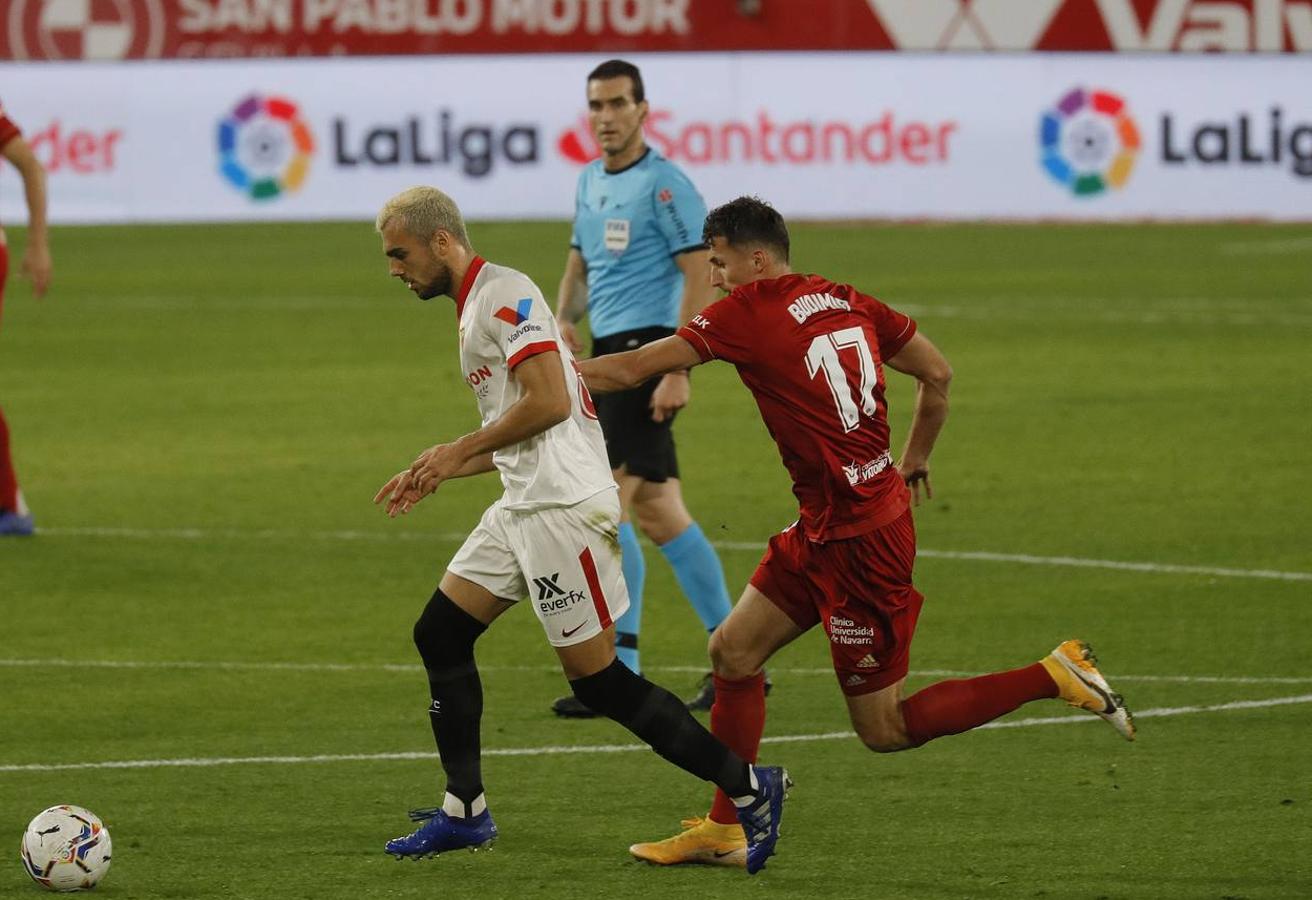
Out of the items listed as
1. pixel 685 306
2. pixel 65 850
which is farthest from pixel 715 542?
pixel 65 850

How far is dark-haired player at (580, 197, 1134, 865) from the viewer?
655 cm

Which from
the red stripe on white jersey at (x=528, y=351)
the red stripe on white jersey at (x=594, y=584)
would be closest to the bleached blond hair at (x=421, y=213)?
the red stripe on white jersey at (x=528, y=351)

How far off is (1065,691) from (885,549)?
0.65 metres

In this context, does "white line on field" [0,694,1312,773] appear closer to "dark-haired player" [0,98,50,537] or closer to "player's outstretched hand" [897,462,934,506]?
"player's outstretched hand" [897,462,934,506]

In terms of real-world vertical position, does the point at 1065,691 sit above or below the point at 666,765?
above

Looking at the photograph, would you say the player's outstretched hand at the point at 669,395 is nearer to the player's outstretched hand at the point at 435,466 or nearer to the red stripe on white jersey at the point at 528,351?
the red stripe on white jersey at the point at 528,351

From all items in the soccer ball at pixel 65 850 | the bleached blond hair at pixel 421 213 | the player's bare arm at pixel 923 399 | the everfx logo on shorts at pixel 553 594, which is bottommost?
the soccer ball at pixel 65 850

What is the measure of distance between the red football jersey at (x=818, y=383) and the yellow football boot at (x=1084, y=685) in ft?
2.01

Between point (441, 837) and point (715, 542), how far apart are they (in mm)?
5429

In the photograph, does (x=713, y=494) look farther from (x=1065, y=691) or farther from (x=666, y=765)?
(x=1065, y=691)

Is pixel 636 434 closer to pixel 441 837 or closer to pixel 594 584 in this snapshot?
pixel 594 584

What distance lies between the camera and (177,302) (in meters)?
23.2

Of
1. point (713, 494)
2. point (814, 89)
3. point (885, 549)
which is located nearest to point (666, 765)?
point (885, 549)

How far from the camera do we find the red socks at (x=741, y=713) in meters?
6.87
